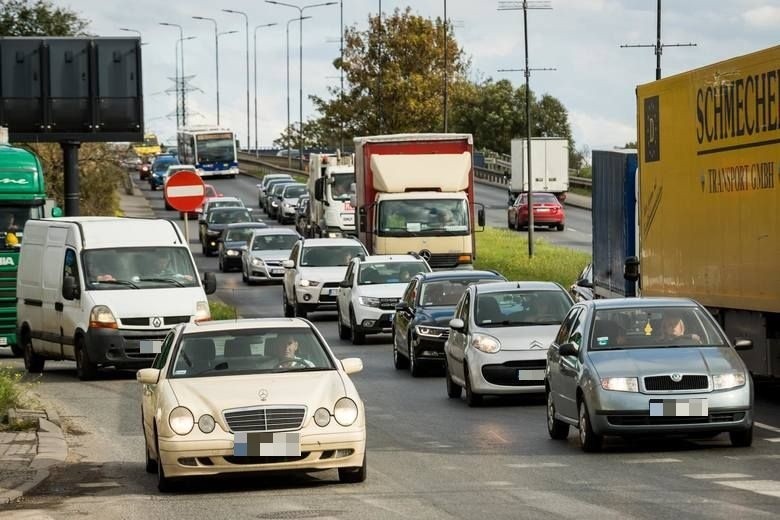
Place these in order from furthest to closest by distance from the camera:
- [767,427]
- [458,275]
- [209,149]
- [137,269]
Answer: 1. [209,149]
2. [458,275]
3. [137,269]
4. [767,427]

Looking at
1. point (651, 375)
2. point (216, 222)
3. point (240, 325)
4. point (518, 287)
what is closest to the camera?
point (240, 325)

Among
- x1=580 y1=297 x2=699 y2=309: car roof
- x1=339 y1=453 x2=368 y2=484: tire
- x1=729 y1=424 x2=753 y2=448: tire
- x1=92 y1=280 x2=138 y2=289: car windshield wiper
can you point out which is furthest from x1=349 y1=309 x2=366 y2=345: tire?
x1=339 y1=453 x2=368 y2=484: tire

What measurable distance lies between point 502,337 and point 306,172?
10578cm

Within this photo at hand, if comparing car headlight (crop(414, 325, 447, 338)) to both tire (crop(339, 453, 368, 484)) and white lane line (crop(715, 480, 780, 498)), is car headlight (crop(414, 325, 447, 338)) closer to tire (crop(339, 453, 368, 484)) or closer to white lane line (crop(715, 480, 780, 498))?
tire (crop(339, 453, 368, 484))

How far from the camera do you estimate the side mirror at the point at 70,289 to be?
2719cm

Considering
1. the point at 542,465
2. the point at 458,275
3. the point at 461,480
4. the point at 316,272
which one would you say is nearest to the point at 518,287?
the point at 458,275

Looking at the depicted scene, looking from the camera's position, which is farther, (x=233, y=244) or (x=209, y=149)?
(x=209, y=149)

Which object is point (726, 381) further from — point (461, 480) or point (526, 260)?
point (526, 260)

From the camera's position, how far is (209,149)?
365 ft

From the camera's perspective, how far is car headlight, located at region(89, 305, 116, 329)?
2672cm

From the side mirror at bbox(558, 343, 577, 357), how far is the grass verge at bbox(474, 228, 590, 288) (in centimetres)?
2724

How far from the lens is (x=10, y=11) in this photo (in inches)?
3285

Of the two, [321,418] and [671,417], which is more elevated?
[321,418]

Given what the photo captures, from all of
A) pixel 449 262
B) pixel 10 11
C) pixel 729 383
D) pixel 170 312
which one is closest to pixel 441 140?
pixel 449 262
